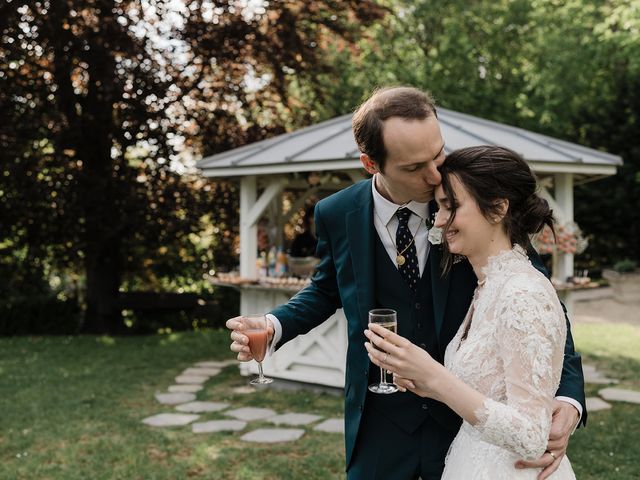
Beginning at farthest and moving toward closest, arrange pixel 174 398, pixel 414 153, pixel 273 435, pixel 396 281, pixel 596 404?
pixel 174 398
pixel 596 404
pixel 273 435
pixel 396 281
pixel 414 153

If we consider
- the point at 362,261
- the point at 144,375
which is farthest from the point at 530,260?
the point at 144,375

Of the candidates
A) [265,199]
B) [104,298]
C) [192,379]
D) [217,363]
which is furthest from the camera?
[104,298]

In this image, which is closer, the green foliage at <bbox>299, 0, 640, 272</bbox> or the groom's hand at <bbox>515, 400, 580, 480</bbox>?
the groom's hand at <bbox>515, 400, 580, 480</bbox>

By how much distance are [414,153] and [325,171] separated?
601cm

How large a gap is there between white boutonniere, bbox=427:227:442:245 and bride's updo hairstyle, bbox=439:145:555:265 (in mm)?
188

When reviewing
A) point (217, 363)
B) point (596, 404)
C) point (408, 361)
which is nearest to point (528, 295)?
point (408, 361)

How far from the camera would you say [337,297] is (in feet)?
9.74

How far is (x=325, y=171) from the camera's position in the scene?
8.34m

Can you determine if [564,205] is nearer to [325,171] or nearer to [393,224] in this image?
[325,171]

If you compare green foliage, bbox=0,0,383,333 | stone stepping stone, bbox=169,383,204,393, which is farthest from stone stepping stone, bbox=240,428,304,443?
green foliage, bbox=0,0,383,333

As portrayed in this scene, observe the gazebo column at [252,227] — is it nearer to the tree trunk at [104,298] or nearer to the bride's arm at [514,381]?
the tree trunk at [104,298]

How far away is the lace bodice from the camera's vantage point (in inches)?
75.1

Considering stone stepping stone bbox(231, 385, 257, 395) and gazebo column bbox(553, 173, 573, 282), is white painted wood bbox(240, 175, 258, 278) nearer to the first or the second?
stone stepping stone bbox(231, 385, 257, 395)

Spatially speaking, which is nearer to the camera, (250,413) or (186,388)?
(250,413)
